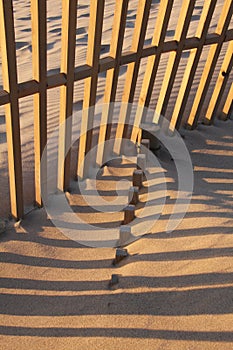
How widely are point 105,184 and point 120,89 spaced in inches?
79.9

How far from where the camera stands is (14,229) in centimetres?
308

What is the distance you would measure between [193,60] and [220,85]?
59 centimetres

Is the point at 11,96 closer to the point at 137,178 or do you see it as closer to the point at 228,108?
the point at 137,178

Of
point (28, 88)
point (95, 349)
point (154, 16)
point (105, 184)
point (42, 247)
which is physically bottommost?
point (95, 349)

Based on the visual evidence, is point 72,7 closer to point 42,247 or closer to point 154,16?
point 42,247

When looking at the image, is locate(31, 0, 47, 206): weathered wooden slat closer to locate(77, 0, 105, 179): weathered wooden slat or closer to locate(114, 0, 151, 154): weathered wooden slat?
locate(77, 0, 105, 179): weathered wooden slat

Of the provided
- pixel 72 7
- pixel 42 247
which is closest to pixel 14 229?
A: pixel 42 247

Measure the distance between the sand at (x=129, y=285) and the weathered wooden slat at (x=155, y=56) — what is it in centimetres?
62

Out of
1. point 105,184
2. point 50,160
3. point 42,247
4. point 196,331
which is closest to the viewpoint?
point 196,331

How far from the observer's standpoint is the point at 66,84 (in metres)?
2.79

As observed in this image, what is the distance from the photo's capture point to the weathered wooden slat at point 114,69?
2945 mm

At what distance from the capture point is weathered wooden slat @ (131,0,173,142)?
3.26 meters

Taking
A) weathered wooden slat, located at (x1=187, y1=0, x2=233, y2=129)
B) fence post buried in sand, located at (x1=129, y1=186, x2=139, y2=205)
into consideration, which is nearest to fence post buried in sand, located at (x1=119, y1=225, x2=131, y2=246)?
fence post buried in sand, located at (x1=129, y1=186, x2=139, y2=205)

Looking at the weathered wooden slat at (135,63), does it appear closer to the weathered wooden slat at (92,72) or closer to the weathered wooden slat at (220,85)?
the weathered wooden slat at (92,72)
